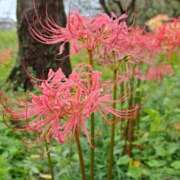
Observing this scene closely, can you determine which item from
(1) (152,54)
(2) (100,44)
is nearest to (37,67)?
(1) (152,54)

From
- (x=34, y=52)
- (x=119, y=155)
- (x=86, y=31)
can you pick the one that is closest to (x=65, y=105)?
(x=86, y=31)

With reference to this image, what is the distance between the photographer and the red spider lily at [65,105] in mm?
1889

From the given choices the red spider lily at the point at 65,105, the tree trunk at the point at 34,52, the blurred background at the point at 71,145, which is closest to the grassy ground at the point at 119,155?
the blurred background at the point at 71,145

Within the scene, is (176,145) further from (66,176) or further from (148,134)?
(66,176)

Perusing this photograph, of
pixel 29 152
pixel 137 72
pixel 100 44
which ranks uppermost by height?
pixel 100 44

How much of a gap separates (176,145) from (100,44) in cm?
148

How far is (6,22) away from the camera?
15.1m

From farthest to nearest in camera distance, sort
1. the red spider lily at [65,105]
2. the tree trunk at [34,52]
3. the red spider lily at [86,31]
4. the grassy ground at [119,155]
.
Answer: the tree trunk at [34,52] < the grassy ground at [119,155] < the red spider lily at [86,31] < the red spider lily at [65,105]

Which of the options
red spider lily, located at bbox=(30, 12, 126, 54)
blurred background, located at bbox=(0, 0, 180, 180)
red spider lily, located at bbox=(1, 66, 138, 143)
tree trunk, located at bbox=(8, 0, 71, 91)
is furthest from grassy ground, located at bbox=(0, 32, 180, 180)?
tree trunk, located at bbox=(8, 0, 71, 91)

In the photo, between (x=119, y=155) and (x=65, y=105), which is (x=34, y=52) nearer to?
(x=119, y=155)

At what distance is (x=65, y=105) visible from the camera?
1.89 metres

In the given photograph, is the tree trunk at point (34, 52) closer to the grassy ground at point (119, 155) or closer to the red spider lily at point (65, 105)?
the grassy ground at point (119, 155)

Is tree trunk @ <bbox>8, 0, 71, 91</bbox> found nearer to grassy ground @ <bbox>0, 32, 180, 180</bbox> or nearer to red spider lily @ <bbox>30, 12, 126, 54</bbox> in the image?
grassy ground @ <bbox>0, 32, 180, 180</bbox>

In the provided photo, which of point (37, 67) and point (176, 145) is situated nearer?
point (176, 145)
